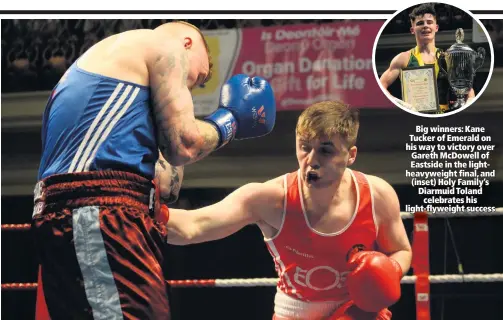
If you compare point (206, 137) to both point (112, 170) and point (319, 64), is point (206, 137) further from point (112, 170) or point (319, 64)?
point (319, 64)

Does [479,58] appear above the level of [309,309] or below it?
above

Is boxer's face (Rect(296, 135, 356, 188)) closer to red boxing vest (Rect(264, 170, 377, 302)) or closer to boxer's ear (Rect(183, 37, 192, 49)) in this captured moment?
red boxing vest (Rect(264, 170, 377, 302))

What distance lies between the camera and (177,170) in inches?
117

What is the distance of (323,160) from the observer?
303 cm

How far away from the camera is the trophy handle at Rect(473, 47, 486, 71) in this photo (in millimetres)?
3096

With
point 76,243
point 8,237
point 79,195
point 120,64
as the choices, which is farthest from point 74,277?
point 8,237

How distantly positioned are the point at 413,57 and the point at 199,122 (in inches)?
40.3

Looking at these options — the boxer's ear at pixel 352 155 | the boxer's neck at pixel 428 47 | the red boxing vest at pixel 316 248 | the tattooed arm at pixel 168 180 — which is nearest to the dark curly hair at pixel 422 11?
the boxer's neck at pixel 428 47

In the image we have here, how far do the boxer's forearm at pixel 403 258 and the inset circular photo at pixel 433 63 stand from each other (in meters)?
0.57

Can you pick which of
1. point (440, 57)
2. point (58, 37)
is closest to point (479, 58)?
point (440, 57)

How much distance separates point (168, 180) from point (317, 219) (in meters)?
0.61

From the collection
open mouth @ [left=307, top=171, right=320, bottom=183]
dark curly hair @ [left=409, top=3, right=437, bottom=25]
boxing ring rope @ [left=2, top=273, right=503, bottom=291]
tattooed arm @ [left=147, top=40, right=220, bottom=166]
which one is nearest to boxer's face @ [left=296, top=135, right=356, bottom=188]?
open mouth @ [left=307, top=171, right=320, bottom=183]

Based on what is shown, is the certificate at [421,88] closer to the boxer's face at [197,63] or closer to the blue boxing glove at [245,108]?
the blue boxing glove at [245,108]

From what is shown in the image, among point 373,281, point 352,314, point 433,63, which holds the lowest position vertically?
point 352,314
